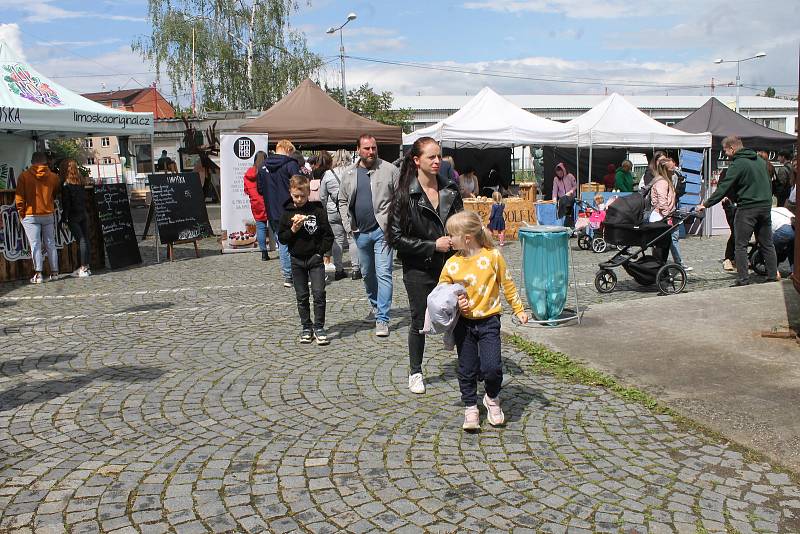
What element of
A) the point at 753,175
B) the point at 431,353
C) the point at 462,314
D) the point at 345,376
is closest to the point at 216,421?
the point at 345,376

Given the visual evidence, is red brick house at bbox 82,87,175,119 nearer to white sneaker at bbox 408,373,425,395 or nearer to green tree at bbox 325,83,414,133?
green tree at bbox 325,83,414,133

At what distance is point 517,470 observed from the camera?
3.88 metres

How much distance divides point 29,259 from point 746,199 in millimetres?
10127

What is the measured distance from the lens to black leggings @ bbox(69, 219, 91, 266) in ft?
37.6

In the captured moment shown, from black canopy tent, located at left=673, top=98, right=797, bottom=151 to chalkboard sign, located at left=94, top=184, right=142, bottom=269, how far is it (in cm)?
1374

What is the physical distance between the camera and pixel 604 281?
903cm

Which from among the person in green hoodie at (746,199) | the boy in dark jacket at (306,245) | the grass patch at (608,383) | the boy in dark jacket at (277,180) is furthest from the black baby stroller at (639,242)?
the boy in dark jacket at (277,180)

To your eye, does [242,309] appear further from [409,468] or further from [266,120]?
[266,120]

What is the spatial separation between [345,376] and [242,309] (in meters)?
3.10

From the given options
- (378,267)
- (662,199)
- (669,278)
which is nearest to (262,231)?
(378,267)

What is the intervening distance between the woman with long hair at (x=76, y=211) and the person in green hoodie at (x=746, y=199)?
29.2 ft

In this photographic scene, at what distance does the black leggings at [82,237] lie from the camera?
37.6ft

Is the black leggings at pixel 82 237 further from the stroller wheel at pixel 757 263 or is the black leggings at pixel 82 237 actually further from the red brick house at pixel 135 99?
the red brick house at pixel 135 99

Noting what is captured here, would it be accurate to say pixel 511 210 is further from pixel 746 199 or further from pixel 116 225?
pixel 116 225
